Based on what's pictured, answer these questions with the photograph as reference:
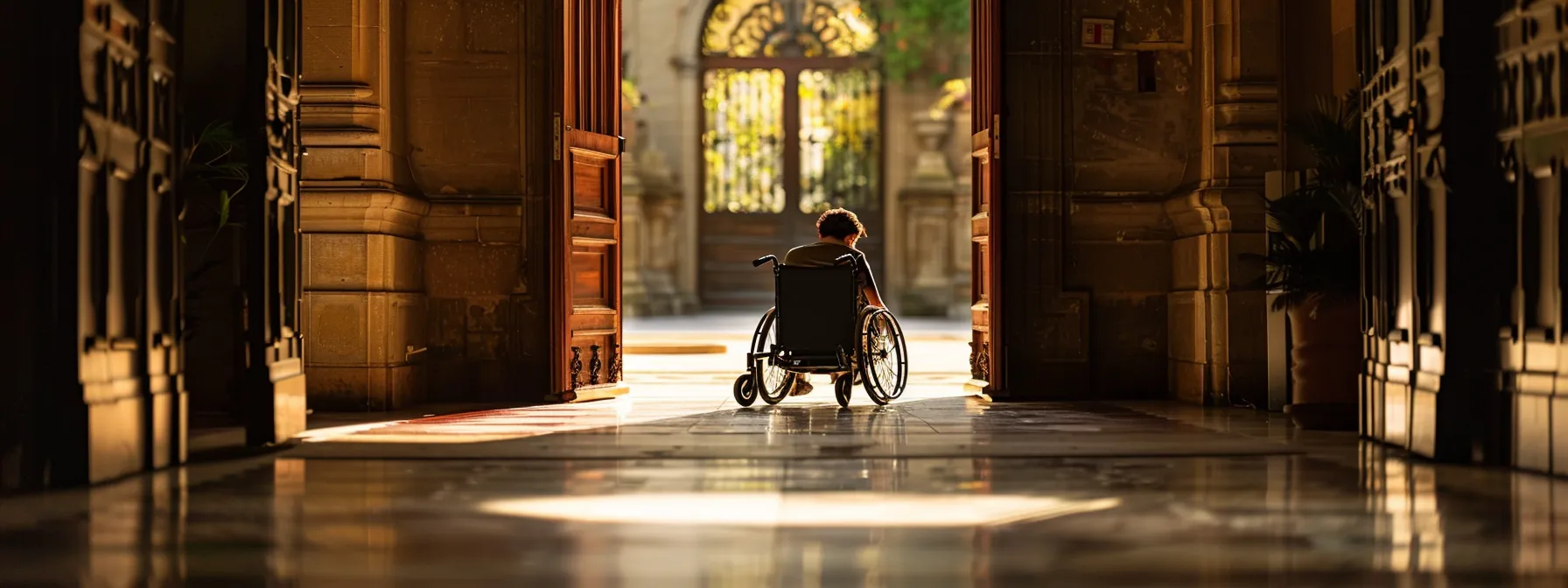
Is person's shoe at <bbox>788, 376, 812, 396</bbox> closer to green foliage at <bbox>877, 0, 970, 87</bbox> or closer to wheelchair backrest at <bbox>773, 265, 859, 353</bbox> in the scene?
wheelchair backrest at <bbox>773, 265, 859, 353</bbox>

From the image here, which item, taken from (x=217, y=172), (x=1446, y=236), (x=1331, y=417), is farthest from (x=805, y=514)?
(x=217, y=172)

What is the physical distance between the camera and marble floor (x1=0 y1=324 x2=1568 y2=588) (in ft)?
10.1

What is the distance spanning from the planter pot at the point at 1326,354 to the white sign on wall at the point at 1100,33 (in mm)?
2112

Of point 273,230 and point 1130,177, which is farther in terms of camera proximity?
point 1130,177

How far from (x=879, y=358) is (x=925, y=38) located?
44.3ft

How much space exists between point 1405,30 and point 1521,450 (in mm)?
1483

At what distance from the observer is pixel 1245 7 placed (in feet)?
24.9

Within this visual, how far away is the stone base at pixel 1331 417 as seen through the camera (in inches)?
247

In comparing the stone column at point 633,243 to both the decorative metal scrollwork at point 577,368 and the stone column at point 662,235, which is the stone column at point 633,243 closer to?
the stone column at point 662,235

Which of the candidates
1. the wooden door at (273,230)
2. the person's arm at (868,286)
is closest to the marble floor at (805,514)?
the wooden door at (273,230)

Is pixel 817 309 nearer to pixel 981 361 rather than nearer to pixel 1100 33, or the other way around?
pixel 981 361

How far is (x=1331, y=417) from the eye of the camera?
6285 millimetres

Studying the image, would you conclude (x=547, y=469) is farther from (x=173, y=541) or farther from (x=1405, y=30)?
(x=1405, y=30)

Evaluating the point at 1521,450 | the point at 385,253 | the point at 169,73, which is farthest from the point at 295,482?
the point at 1521,450
